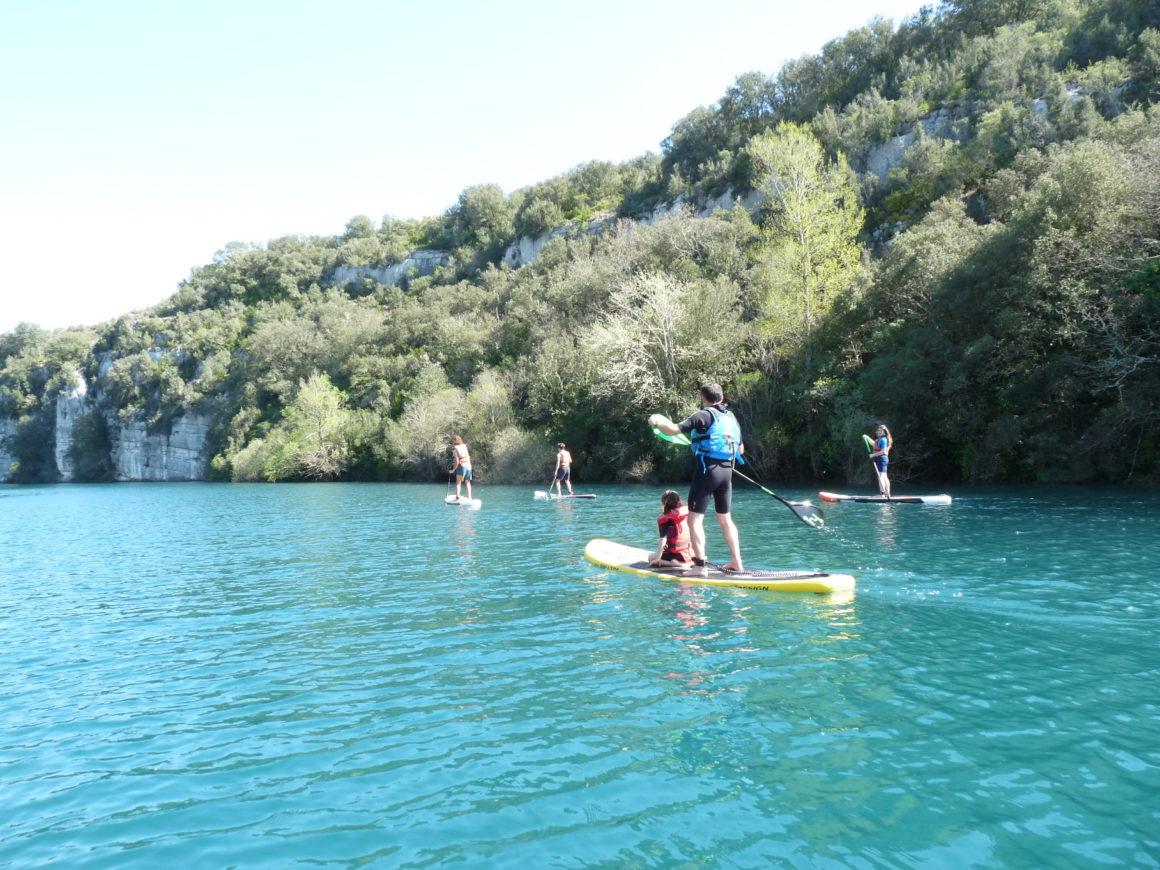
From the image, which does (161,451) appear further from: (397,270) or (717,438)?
(717,438)

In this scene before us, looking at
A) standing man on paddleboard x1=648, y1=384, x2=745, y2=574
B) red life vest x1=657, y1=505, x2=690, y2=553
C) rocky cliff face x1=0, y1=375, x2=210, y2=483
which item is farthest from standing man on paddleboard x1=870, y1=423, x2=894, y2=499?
rocky cliff face x1=0, y1=375, x2=210, y2=483

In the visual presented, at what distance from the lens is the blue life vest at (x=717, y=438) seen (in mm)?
11031

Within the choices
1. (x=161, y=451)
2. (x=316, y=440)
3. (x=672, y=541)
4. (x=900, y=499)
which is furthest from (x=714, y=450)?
(x=161, y=451)

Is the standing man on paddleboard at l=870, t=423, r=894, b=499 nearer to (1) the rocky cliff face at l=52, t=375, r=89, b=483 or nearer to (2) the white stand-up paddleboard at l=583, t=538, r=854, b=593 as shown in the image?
(2) the white stand-up paddleboard at l=583, t=538, r=854, b=593

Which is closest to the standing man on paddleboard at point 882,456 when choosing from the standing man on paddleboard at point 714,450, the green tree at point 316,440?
the standing man on paddleboard at point 714,450

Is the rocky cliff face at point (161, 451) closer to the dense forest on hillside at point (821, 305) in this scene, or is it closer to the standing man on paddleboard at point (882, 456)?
the dense forest on hillside at point (821, 305)

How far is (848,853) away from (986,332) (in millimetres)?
28386

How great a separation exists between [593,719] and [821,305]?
111 ft

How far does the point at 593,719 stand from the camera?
6.34 m

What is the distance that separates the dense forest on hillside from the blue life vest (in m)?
18.4

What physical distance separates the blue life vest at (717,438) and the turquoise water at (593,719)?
6.81 ft

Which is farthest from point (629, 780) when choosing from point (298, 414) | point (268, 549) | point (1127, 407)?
point (298, 414)

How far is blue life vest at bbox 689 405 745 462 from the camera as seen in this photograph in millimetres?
11031

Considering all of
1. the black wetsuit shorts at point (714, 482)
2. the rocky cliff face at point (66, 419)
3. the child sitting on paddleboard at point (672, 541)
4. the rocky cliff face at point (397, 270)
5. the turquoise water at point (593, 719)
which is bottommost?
the turquoise water at point (593, 719)
